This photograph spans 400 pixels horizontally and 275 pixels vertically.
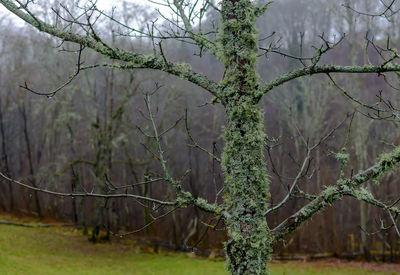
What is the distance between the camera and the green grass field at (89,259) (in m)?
10.4

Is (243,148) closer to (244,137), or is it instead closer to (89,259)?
(244,137)

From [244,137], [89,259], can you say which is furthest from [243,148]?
[89,259]

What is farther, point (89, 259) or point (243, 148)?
point (89, 259)

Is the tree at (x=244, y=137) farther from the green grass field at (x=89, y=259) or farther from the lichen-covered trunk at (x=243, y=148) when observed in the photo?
the green grass field at (x=89, y=259)

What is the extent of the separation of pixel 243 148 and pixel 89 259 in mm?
11055

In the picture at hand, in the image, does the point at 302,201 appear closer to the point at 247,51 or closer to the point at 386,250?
the point at 386,250

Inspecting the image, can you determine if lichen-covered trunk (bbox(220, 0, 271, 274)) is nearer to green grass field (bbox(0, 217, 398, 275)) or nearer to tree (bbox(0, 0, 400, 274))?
tree (bbox(0, 0, 400, 274))

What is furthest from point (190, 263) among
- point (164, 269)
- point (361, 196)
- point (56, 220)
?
point (361, 196)

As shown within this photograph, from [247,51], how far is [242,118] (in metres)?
0.40

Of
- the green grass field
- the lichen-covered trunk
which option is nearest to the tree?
the lichen-covered trunk

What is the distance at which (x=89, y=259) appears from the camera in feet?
39.3

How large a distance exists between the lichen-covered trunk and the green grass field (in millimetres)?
8540

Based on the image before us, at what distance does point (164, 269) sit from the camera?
37.7 feet

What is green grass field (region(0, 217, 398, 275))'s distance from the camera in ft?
34.2
